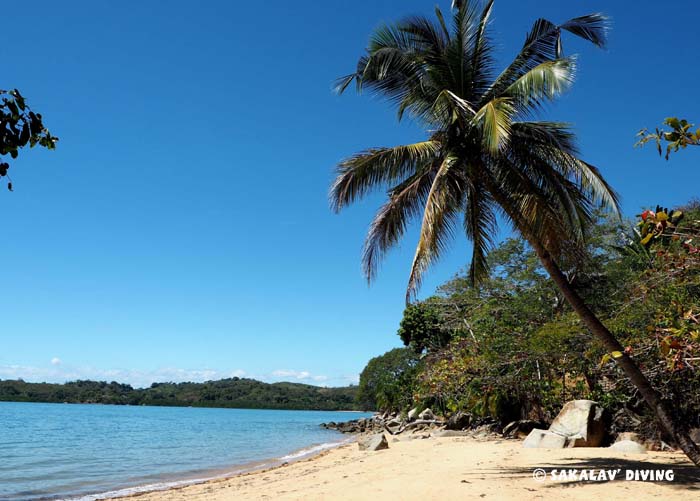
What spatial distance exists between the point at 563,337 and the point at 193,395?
128978 mm

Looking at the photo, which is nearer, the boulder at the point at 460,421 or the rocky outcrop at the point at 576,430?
the rocky outcrop at the point at 576,430

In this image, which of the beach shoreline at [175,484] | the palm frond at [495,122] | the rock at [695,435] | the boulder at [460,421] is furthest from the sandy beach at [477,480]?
the boulder at [460,421]

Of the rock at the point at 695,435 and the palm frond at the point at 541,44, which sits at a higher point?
the palm frond at the point at 541,44

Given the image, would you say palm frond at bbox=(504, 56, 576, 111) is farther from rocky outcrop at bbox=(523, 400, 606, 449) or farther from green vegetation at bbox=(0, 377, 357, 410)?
green vegetation at bbox=(0, 377, 357, 410)

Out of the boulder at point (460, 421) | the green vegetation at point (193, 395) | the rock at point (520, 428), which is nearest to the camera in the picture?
the rock at point (520, 428)

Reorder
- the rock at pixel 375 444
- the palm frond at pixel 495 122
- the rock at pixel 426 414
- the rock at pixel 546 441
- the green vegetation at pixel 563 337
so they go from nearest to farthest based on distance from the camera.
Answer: the palm frond at pixel 495 122 → the green vegetation at pixel 563 337 → the rock at pixel 546 441 → the rock at pixel 375 444 → the rock at pixel 426 414

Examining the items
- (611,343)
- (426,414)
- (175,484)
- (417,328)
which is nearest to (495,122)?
(611,343)

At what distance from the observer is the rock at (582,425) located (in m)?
12.7

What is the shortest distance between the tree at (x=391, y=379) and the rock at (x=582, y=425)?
70.9 feet

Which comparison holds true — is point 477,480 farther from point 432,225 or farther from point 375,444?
point 375,444

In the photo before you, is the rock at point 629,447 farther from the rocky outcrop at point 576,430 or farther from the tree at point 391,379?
the tree at point 391,379

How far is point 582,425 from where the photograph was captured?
42.5ft

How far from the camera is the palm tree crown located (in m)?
9.34

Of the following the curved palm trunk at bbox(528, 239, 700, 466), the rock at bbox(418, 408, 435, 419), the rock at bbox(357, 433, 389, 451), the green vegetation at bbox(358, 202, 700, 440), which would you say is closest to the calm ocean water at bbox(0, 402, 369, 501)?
the rock at bbox(357, 433, 389, 451)
